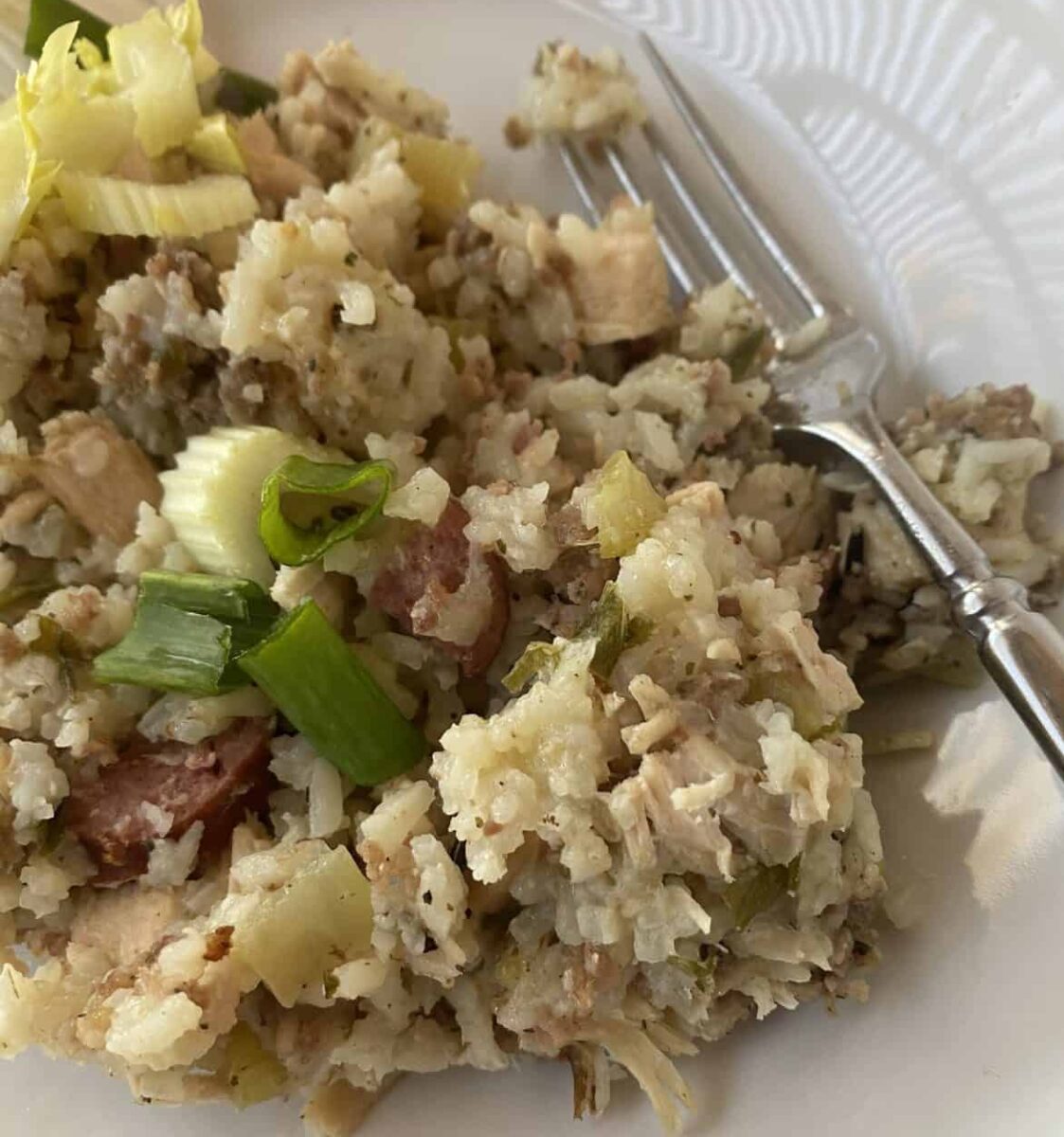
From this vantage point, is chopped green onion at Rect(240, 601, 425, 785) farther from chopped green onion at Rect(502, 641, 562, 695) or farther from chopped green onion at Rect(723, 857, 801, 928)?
→ chopped green onion at Rect(723, 857, 801, 928)

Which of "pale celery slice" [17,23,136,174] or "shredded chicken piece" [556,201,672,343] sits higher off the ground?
"shredded chicken piece" [556,201,672,343]

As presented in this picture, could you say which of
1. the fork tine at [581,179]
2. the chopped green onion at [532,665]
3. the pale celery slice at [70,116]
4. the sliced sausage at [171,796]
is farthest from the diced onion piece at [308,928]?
the fork tine at [581,179]

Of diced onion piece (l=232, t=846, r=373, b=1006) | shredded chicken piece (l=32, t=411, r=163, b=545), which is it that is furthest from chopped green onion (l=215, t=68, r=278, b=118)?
diced onion piece (l=232, t=846, r=373, b=1006)

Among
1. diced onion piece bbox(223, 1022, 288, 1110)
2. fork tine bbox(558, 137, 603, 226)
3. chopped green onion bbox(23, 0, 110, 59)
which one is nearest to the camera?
diced onion piece bbox(223, 1022, 288, 1110)

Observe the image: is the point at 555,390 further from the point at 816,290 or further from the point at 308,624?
the point at 308,624

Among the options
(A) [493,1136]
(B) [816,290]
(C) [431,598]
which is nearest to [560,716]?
(C) [431,598]

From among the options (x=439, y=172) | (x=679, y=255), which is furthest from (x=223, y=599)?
(x=679, y=255)

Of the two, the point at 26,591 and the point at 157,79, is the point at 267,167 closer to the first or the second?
the point at 157,79
